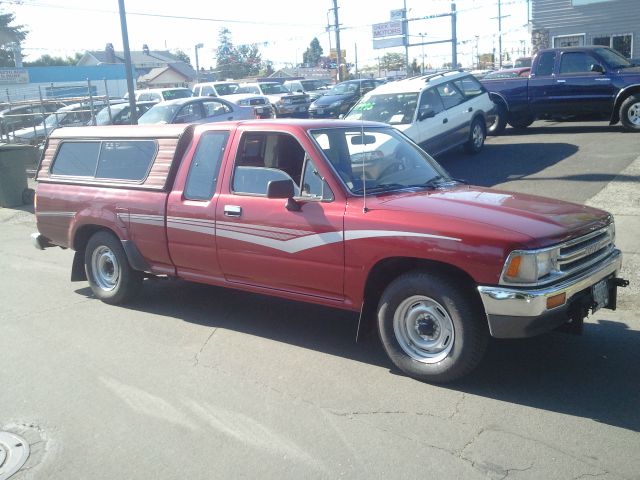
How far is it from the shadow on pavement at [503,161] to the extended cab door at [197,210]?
6.82 metres

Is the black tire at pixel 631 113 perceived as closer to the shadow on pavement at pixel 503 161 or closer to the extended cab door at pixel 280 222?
the shadow on pavement at pixel 503 161

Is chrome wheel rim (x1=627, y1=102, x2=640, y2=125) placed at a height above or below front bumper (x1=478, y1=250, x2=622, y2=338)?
above

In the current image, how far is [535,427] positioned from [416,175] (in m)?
2.43

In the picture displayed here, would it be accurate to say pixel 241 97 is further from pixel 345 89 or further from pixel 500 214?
pixel 500 214

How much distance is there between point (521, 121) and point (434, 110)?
551cm

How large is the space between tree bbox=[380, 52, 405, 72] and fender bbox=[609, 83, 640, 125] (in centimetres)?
6328

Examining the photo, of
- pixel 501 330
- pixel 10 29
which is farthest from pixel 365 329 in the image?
pixel 10 29

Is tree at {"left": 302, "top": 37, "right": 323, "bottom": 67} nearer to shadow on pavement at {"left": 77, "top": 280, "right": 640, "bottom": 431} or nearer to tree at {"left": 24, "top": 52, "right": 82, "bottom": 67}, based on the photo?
tree at {"left": 24, "top": 52, "right": 82, "bottom": 67}

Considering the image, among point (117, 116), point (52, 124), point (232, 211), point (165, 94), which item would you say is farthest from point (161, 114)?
point (232, 211)

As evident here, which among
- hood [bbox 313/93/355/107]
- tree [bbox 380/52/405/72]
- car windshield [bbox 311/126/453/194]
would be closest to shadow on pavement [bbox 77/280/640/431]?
car windshield [bbox 311/126/453/194]

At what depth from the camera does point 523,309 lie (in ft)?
14.1

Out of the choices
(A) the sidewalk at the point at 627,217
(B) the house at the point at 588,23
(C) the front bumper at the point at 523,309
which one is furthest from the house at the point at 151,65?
(C) the front bumper at the point at 523,309

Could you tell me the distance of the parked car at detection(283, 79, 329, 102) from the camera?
3681 centimetres

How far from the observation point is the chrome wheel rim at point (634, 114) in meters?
15.0
